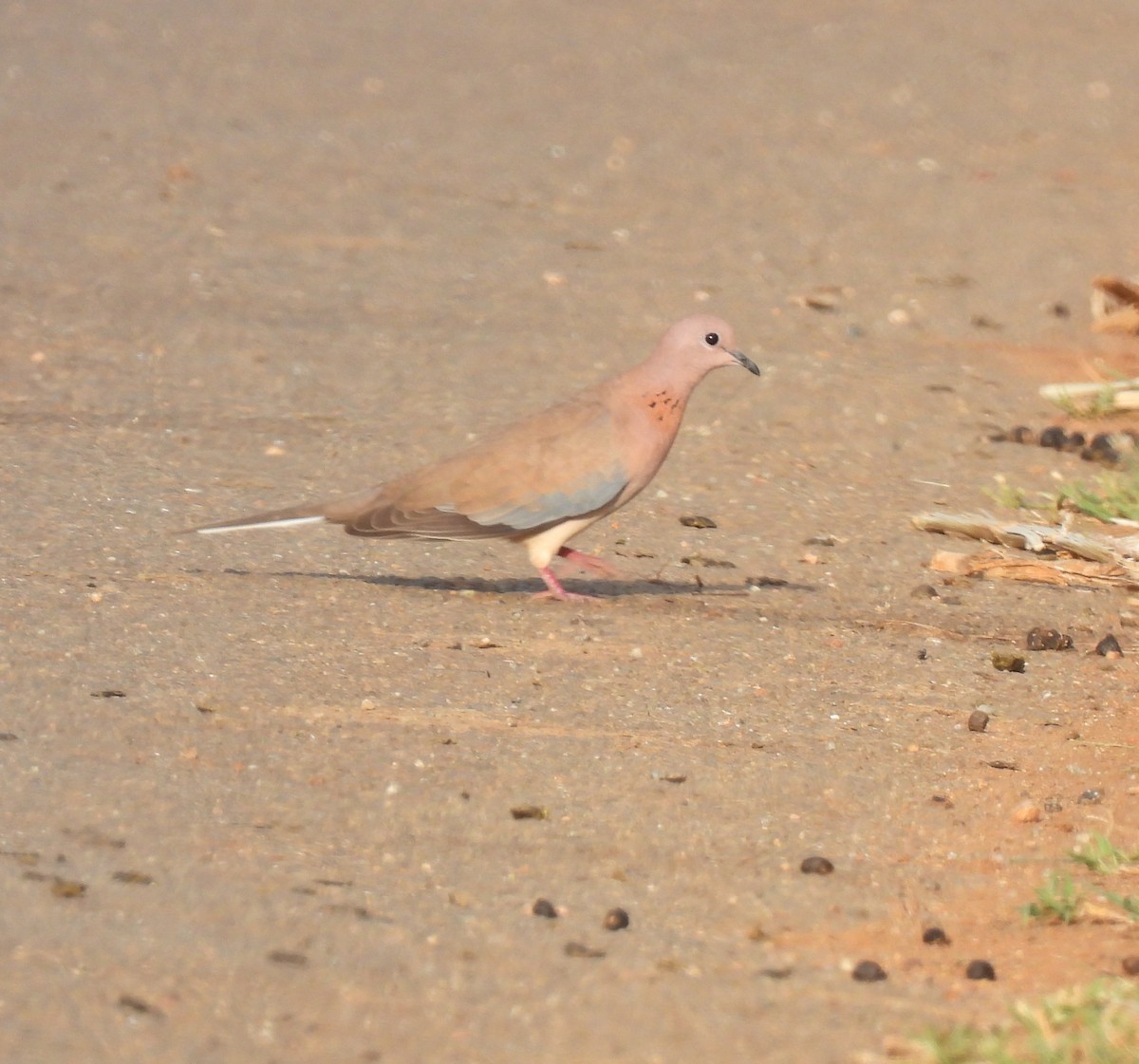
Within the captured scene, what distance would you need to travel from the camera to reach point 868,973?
3.93 m

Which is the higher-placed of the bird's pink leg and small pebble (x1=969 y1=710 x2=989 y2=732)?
the bird's pink leg

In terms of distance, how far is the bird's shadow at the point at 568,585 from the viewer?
646 centimetres

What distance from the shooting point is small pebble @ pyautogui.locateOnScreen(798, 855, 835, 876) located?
4461mm

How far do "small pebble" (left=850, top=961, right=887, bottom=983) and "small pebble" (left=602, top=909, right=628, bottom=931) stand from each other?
1.54 feet

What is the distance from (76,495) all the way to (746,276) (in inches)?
189

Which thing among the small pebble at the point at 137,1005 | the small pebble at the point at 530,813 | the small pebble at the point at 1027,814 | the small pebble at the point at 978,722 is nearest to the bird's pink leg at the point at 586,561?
the small pebble at the point at 978,722

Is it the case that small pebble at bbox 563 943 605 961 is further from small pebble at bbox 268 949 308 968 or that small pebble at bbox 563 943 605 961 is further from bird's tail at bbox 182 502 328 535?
bird's tail at bbox 182 502 328 535

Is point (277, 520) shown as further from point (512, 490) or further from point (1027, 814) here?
point (1027, 814)

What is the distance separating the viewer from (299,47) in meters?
16.6

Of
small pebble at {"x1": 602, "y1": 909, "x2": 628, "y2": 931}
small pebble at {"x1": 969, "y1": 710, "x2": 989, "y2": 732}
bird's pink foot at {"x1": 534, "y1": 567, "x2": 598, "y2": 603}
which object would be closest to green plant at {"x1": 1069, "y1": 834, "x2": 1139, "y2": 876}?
small pebble at {"x1": 969, "y1": 710, "x2": 989, "y2": 732}

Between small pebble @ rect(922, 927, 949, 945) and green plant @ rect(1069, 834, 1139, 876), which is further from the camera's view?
green plant @ rect(1069, 834, 1139, 876)

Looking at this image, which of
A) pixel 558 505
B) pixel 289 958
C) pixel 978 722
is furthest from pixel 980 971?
pixel 558 505

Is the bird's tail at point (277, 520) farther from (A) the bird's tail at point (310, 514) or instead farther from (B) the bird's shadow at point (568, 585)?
(B) the bird's shadow at point (568, 585)

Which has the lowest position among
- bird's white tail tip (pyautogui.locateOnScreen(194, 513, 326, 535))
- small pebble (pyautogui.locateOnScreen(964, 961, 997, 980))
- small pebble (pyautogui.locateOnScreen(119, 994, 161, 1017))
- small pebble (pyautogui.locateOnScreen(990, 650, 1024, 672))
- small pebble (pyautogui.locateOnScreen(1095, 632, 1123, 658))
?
small pebble (pyautogui.locateOnScreen(119, 994, 161, 1017))
